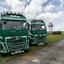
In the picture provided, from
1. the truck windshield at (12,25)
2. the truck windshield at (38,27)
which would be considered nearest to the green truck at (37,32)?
the truck windshield at (38,27)

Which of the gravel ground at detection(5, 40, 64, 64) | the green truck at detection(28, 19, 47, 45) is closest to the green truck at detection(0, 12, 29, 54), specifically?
the gravel ground at detection(5, 40, 64, 64)

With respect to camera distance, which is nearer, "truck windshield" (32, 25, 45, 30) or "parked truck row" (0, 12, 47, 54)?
"parked truck row" (0, 12, 47, 54)

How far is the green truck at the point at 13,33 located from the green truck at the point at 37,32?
717 centimetres

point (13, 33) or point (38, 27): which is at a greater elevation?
point (38, 27)

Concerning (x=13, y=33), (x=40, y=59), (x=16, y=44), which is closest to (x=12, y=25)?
(x=13, y=33)

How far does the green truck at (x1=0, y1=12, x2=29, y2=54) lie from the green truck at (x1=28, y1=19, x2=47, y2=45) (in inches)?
282

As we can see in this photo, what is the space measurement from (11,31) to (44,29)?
1066 cm

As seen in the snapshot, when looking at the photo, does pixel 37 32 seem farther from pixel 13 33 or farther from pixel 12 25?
pixel 13 33

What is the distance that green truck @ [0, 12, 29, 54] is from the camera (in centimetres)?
1834

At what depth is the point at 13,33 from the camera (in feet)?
62.0

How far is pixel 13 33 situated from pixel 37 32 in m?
9.19

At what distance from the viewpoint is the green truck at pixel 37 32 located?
2766 centimetres

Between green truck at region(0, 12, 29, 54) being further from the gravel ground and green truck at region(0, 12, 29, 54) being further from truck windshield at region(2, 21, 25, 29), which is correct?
the gravel ground

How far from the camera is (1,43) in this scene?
18.1 metres
